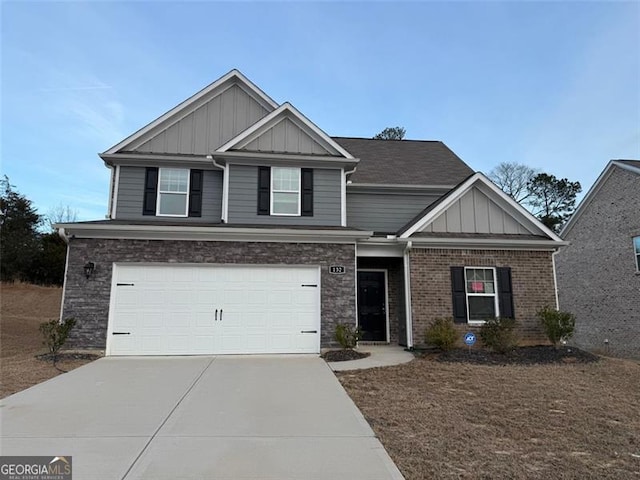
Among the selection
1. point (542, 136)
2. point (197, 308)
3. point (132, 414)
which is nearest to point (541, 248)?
point (197, 308)

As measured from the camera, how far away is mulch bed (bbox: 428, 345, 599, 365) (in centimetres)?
898

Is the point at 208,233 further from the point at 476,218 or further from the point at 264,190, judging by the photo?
the point at 476,218

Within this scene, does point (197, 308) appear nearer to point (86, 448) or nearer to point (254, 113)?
point (86, 448)

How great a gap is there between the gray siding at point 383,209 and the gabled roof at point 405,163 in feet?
1.51

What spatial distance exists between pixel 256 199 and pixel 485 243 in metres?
6.33

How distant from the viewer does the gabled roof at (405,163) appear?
13.4 m

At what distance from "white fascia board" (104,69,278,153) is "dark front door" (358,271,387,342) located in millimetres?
6272

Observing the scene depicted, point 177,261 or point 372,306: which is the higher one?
point 177,261

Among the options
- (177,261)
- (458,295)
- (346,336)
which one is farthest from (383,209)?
(177,261)

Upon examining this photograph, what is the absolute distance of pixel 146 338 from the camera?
9.54m

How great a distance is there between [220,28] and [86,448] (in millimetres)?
11391

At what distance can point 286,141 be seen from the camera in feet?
37.5

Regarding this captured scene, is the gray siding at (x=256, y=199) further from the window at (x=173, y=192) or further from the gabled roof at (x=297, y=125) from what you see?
the window at (x=173, y=192)

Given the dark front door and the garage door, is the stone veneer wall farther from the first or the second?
the dark front door
